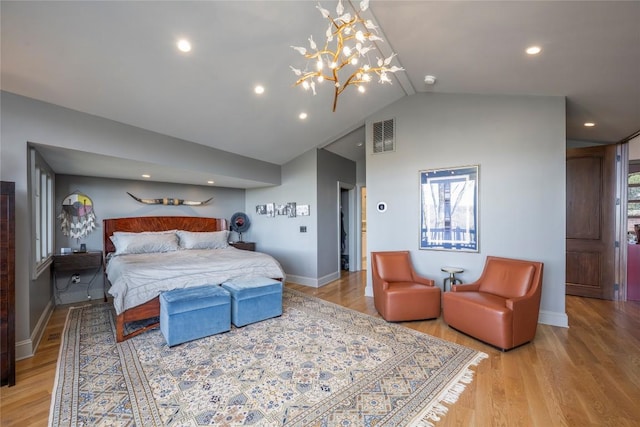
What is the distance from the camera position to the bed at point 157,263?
3084mm

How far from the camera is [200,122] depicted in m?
3.71

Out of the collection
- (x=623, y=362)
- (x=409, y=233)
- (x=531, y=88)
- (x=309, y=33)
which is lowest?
(x=623, y=362)

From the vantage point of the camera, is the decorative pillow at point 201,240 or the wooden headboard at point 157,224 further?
the decorative pillow at point 201,240

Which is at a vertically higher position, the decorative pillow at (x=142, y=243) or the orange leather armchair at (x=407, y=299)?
the decorative pillow at (x=142, y=243)

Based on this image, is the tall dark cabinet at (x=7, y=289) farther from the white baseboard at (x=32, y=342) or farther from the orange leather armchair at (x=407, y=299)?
the orange leather armchair at (x=407, y=299)

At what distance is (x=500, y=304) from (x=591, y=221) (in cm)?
312

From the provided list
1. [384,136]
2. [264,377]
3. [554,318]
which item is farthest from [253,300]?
[554,318]

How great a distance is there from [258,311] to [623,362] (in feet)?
12.0

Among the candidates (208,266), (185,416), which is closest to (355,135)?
(208,266)

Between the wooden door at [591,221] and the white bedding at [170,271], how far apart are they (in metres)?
4.91

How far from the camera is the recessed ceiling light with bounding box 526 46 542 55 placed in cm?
250


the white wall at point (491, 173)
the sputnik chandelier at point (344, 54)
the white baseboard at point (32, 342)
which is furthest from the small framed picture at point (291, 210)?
the white baseboard at point (32, 342)

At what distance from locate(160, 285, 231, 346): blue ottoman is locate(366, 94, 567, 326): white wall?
261cm

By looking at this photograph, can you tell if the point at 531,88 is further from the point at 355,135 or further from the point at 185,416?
the point at 185,416
